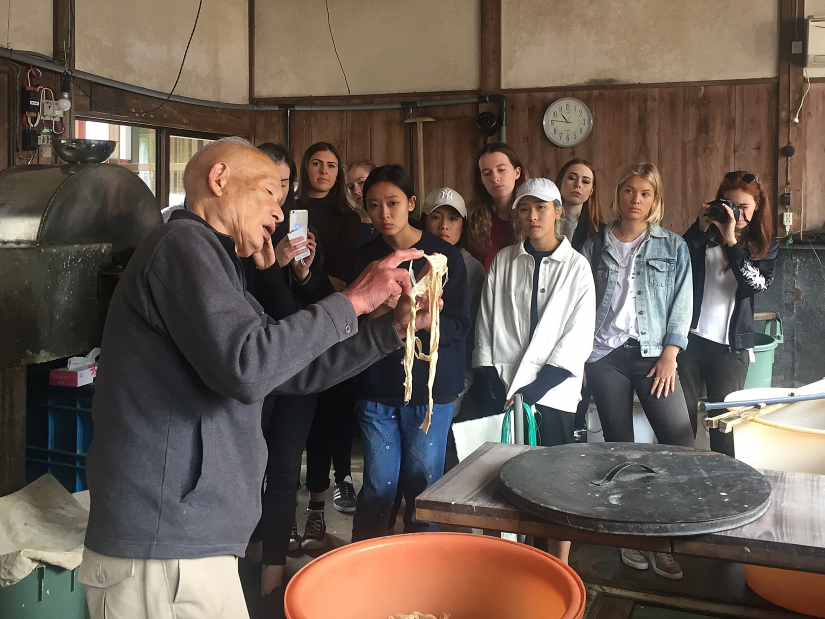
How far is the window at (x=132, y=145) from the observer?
6.13m

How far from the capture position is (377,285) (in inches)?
63.7

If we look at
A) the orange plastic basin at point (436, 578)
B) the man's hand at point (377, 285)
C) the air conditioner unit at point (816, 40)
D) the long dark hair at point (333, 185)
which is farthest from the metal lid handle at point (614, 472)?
the air conditioner unit at point (816, 40)

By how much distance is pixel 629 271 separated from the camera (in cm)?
334

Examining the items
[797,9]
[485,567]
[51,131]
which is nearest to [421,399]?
[485,567]

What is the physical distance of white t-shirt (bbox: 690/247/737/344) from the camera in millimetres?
3482

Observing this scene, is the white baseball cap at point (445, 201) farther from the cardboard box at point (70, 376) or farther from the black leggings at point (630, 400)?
the cardboard box at point (70, 376)

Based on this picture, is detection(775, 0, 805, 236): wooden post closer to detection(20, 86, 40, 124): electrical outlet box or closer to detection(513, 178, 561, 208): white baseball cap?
detection(513, 178, 561, 208): white baseball cap

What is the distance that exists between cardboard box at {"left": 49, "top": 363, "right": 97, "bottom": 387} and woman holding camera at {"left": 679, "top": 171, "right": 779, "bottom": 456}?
2.56 m

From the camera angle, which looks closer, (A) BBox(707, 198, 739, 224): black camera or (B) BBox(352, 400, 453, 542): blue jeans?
(B) BBox(352, 400, 453, 542): blue jeans

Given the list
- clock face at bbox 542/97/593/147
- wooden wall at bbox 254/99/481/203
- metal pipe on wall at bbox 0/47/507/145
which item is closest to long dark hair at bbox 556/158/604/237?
clock face at bbox 542/97/593/147

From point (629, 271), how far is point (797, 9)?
418 cm

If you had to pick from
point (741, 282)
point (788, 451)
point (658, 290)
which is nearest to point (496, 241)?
point (658, 290)

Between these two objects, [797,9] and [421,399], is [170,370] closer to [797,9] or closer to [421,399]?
[421,399]

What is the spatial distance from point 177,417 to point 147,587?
12.9 inches
